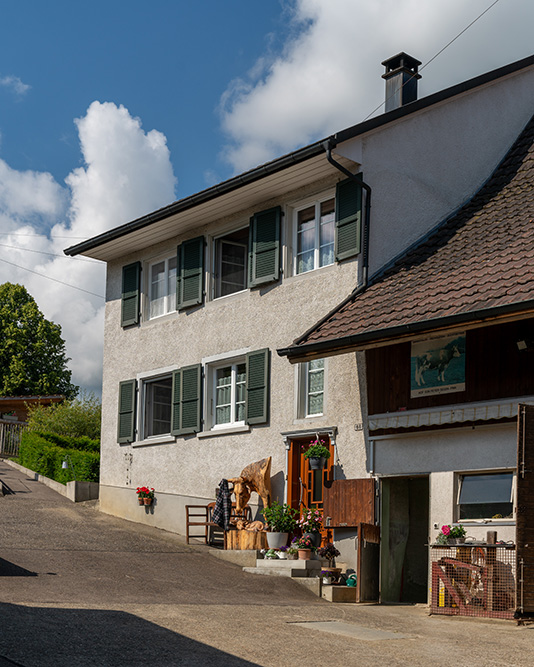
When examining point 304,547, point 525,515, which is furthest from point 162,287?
point 525,515

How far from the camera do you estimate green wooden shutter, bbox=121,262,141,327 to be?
1905 cm

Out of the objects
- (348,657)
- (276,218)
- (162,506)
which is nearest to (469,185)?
(276,218)

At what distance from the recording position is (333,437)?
14.2m

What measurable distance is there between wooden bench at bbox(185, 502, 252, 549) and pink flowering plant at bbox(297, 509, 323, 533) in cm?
148

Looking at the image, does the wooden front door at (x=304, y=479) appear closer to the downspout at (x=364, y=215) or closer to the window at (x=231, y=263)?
the downspout at (x=364, y=215)

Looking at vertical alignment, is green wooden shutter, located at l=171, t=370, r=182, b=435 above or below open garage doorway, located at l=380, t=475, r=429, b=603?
above

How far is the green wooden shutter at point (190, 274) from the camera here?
17.4m

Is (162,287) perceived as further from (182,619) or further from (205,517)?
(182,619)

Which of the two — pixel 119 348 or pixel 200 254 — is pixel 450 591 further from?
pixel 119 348

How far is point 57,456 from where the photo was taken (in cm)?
2344

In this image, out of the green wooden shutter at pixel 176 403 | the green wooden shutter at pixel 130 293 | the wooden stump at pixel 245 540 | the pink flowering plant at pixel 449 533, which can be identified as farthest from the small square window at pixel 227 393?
the pink flowering plant at pixel 449 533

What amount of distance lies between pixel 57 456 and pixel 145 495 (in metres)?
6.34

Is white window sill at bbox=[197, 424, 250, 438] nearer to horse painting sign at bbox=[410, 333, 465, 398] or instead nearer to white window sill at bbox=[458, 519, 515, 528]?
horse painting sign at bbox=[410, 333, 465, 398]

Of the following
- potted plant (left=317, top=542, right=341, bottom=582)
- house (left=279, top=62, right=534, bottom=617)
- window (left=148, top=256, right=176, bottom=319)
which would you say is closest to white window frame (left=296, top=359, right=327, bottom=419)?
house (left=279, top=62, right=534, bottom=617)
